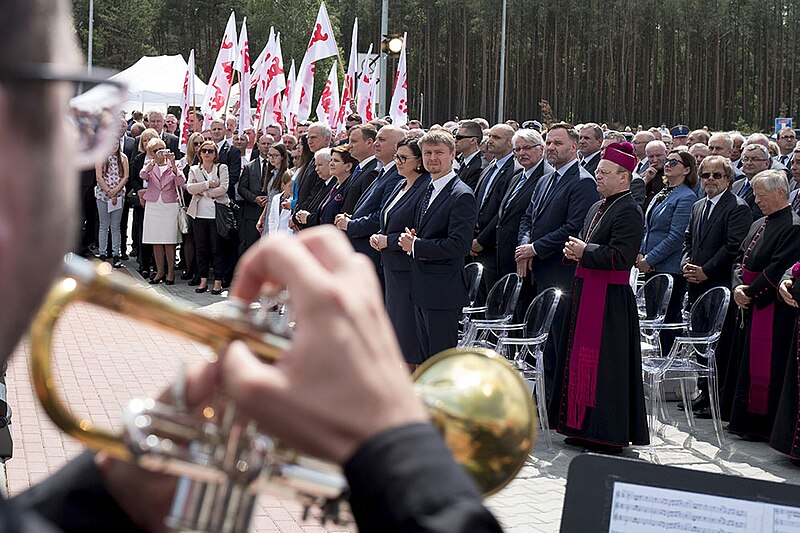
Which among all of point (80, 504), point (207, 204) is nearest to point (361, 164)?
point (207, 204)

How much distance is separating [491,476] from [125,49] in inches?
2064

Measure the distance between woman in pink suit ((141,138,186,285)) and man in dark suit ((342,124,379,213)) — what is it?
13.9 ft

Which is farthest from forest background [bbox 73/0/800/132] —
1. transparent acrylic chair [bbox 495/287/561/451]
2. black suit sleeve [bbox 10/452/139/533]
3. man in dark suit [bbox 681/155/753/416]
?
black suit sleeve [bbox 10/452/139/533]

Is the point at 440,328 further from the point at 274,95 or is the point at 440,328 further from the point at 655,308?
the point at 274,95

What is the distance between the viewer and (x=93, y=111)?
2.68ft

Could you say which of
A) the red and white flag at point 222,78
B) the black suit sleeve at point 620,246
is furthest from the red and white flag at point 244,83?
the black suit sleeve at point 620,246

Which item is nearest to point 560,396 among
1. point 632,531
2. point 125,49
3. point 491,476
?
point 632,531

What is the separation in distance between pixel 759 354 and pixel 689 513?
231 inches

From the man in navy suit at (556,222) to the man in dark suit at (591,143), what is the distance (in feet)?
6.94

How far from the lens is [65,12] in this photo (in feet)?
2.46

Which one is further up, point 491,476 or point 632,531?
point 491,476

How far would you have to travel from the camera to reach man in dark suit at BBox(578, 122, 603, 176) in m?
10.9

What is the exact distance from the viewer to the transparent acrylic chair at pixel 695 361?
25.7ft

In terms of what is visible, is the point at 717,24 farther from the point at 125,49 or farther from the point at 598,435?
the point at 598,435
